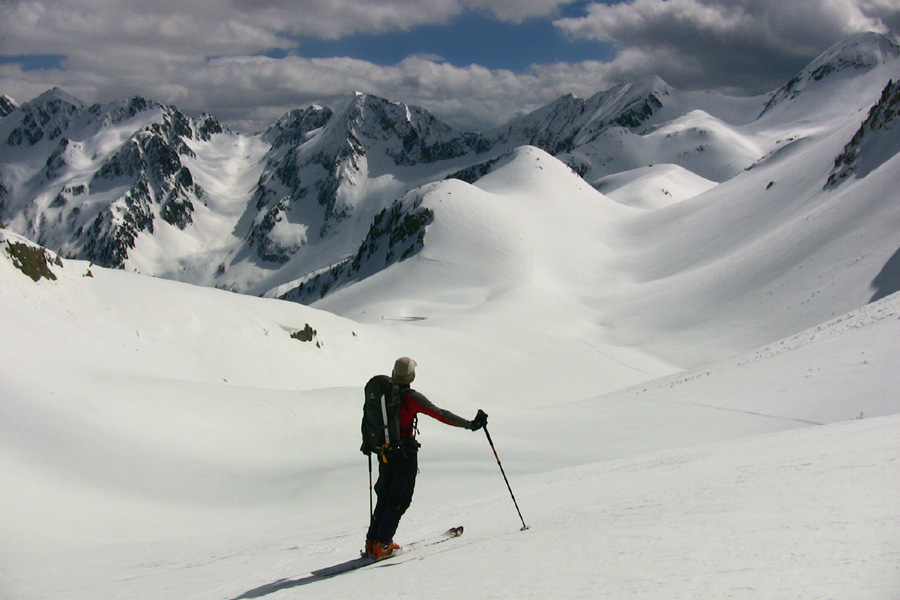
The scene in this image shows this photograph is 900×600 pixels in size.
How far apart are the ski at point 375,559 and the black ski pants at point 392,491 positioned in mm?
217

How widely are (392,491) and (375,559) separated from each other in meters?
0.78

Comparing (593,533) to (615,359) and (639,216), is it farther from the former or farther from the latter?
(639,216)

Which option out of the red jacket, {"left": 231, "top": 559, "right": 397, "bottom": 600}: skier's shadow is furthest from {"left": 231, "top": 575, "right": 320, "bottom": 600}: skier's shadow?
the red jacket

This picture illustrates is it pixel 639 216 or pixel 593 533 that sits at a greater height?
pixel 639 216

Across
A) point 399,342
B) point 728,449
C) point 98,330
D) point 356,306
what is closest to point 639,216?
point 356,306

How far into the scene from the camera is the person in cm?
709

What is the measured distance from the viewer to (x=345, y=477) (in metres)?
13.2

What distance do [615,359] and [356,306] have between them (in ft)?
119

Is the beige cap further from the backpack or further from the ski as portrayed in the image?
the ski

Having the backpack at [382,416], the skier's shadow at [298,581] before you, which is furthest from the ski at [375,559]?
Result: the backpack at [382,416]

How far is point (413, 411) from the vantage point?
7184 millimetres

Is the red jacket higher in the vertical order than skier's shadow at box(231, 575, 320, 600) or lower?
higher

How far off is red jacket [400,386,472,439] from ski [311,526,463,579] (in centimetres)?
138

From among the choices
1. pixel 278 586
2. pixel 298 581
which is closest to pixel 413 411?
pixel 298 581
